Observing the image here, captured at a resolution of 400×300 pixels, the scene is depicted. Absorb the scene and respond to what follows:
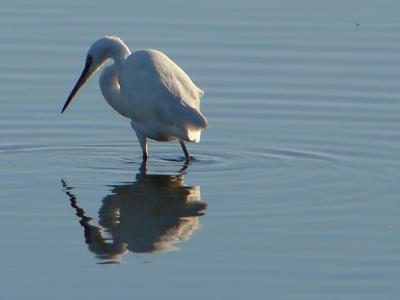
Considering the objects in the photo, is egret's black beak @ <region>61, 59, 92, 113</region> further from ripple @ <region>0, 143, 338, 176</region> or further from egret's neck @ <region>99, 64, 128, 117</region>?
ripple @ <region>0, 143, 338, 176</region>

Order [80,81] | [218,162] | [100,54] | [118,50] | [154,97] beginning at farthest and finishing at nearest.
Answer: [80,81] < [100,54] < [118,50] < [218,162] < [154,97]

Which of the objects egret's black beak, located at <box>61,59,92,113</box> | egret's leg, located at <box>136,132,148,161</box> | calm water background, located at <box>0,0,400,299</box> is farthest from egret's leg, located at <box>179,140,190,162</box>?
egret's black beak, located at <box>61,59,92,113</box>

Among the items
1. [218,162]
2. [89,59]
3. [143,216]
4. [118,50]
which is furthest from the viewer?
[89,59]

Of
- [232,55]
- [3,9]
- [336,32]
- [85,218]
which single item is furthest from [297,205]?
[3,9]

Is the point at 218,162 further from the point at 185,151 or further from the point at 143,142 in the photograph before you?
the point at 143,142

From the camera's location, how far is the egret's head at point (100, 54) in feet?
42.2

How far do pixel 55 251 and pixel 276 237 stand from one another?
158 centimetres

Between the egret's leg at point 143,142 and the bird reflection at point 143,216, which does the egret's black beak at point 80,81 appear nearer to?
the egret's leg at point 143,142

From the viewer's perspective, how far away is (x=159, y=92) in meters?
11.8

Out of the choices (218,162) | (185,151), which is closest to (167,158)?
(185,151)

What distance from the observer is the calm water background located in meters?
8.54

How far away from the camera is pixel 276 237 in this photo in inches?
371

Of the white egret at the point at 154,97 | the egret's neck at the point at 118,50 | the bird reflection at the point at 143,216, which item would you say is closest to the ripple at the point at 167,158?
the white egret at the point at 154,97

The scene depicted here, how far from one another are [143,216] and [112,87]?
2.94 metres
